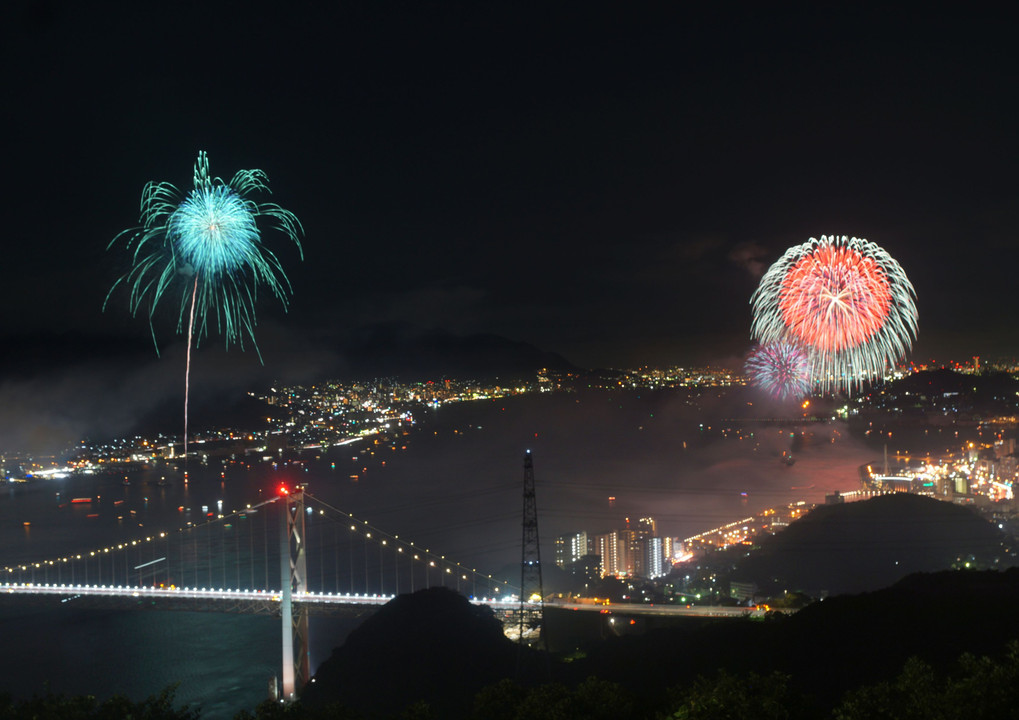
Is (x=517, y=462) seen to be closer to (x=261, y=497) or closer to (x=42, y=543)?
(x=261, y=497)

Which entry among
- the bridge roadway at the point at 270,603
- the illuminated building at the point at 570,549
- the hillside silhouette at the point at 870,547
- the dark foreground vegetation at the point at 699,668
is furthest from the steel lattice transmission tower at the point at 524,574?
the hillside silhouette at the point at 870,547

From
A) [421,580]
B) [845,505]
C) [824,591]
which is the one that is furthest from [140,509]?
[845,505]

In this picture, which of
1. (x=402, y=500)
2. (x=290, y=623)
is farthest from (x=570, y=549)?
(x=290, y=623)

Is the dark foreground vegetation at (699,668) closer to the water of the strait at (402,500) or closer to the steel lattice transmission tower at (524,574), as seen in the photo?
the steel lattice transmission tower at (524,574)

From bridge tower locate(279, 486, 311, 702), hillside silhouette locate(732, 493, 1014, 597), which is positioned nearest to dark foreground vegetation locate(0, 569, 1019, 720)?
bridge tower locate(279, 486, 311, 702)

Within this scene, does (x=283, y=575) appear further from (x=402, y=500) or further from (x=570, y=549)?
(x=402, y=500)
